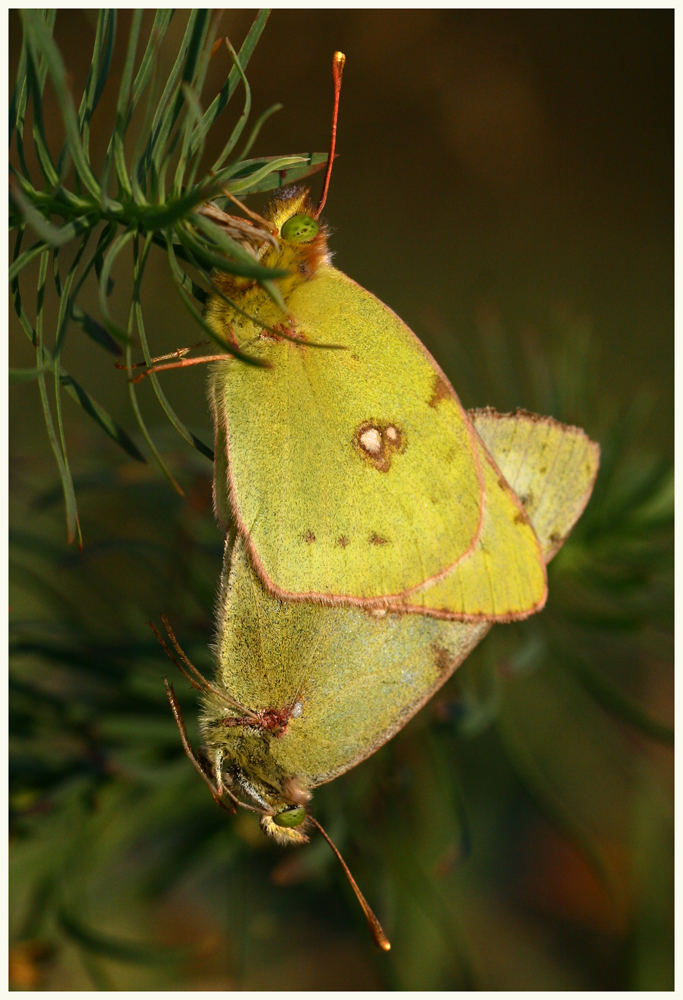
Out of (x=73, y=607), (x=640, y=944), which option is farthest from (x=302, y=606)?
(x=640, y=944)

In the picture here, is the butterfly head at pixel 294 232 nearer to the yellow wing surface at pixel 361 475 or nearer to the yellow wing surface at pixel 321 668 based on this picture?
the yellow wing surface at pixel 361 475

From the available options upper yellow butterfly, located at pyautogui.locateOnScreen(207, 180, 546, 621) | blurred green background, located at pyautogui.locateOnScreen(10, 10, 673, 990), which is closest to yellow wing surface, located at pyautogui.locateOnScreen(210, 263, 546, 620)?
upper yellow butterfly, located at pyautogui.locateOnScreen(207, 180, 546, 621)

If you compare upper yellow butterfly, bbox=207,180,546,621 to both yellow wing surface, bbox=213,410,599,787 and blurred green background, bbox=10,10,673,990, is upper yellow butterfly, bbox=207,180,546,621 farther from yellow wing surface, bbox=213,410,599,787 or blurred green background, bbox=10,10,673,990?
blurred green background, bbox=10,10,673,990

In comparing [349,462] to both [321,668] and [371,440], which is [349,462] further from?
[321,668]

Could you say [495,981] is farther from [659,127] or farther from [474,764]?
[659,127]

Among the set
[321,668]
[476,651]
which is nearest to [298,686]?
[321,668]

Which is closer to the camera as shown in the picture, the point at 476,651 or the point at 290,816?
the point at 290,816

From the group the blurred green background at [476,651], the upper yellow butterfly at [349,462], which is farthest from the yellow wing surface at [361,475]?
the blurred green background at [476,651]
